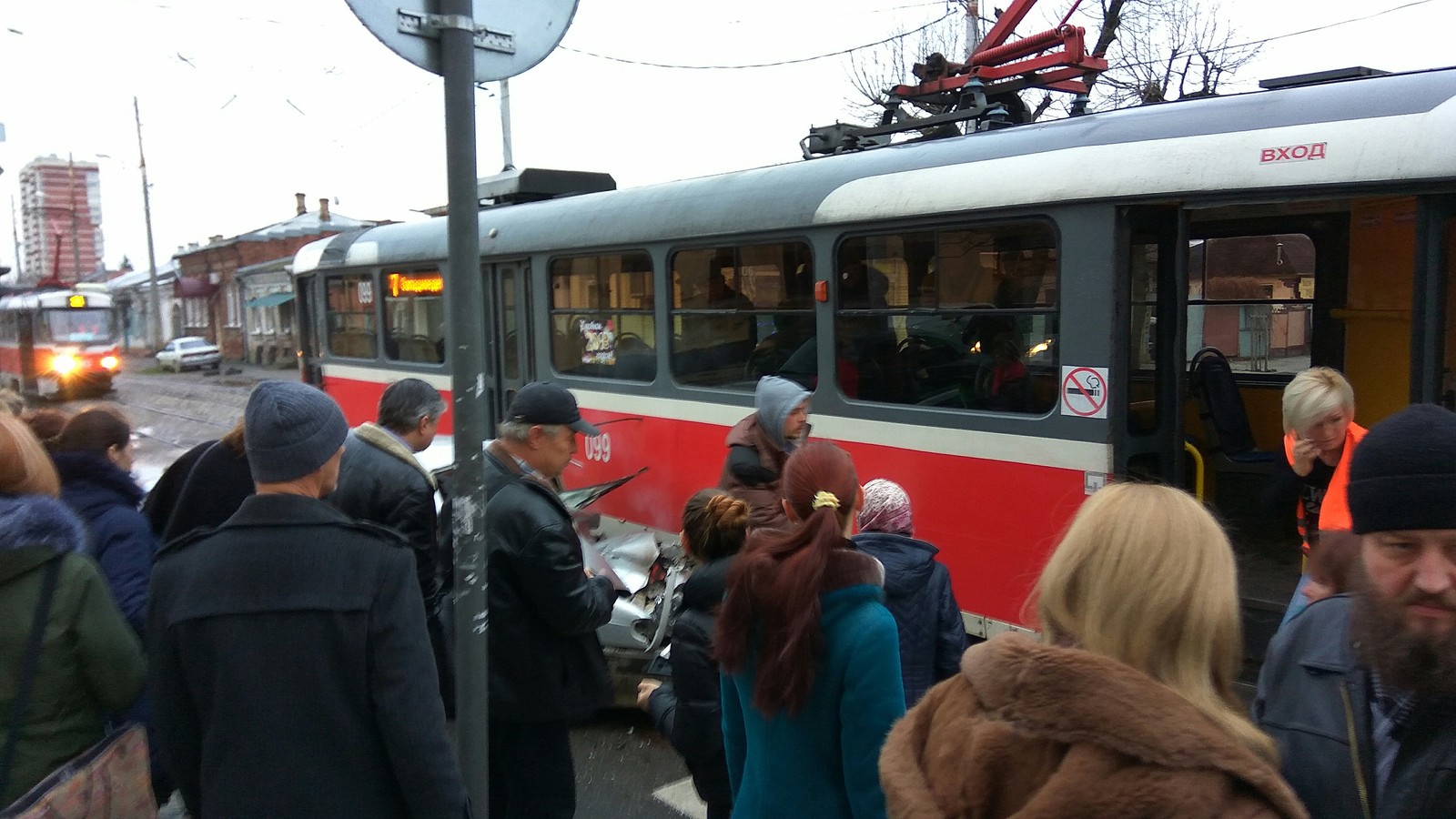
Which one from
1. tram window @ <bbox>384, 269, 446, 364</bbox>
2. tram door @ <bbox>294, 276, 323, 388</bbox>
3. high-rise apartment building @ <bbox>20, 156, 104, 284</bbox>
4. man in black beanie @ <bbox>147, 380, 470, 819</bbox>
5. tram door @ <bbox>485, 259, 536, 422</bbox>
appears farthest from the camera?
high-rise apartment building @ <bbox>20, 156, 104, 284</bbox>

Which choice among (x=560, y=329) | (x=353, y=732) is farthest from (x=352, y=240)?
(x=353, y=732)

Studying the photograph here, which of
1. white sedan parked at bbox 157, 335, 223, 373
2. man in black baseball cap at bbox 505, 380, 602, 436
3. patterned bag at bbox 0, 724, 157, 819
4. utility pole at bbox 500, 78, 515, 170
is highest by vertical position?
utility pole at bbox 500, 78, 515, 170

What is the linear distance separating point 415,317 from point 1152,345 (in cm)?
658

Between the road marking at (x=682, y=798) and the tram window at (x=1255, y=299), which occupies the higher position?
the tram window at (x=1255, y=299)

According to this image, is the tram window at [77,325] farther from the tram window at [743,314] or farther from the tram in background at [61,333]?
the tram window at [743,314]

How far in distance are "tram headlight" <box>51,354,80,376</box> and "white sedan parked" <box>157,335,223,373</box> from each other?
11980 mm

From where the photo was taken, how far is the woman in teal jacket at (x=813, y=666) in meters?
2.14

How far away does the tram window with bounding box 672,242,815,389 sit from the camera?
5.90m

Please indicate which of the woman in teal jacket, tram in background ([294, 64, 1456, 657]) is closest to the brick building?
tram in background ([294, 64, 1456, 657])

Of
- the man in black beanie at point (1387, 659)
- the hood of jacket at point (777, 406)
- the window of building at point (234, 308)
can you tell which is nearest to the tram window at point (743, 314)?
the hood of jacket at point (777, 406)

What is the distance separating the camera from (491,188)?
908 cm

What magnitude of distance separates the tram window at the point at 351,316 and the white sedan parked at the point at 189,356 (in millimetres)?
33925

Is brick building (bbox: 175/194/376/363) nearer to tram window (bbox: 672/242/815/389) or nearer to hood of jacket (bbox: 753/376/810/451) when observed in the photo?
tram window (bbox: 672/242/815/389)

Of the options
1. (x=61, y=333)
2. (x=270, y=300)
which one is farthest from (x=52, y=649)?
(x=270, y=300)
